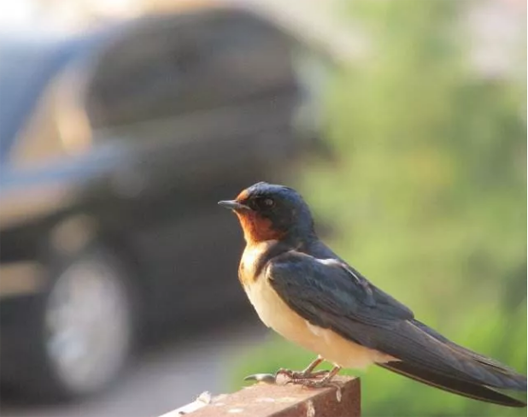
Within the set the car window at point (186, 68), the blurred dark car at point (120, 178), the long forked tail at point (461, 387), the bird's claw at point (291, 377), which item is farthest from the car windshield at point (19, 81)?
the long forked tail at point (461, 387)

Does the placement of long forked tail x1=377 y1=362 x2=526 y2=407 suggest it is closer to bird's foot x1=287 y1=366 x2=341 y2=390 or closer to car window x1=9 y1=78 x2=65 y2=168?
bird's foot x1=287 y1=366 x2=341 y2=390

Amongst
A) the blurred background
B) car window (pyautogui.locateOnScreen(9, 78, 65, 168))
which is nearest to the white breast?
the blurred background

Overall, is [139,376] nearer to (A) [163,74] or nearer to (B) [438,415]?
(A) [163,74]

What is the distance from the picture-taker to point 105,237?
11.9ft

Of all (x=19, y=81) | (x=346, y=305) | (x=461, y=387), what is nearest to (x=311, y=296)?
(x=346, y=305)

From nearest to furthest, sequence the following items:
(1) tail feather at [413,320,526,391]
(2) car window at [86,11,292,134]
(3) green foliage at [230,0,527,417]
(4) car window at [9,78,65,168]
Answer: (1) tail feather at [413,320,526,391] < (3) green foliage at [230,0,527,417] < (4) car window at [9,78,65,168] < (2) car window at [86,11,292,134]

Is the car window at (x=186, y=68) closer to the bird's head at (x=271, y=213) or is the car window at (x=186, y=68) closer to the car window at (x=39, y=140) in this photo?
the car window at (x=39, y=140)

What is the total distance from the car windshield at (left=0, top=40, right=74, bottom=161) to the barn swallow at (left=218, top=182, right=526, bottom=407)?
7.28 ft

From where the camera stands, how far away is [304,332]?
48.8 inches

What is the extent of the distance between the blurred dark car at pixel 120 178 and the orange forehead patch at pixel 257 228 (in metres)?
1.94

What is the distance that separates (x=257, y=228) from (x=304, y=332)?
0.33ft

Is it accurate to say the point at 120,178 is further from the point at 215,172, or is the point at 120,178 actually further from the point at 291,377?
the point at 291,377

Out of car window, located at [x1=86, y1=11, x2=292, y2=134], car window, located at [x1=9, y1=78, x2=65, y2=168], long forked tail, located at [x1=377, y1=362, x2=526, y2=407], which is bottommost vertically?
long forked tail, located at [x1=377, y1=362, x2=526, y2=407]

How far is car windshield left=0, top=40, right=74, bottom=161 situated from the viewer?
3441 millimetres
